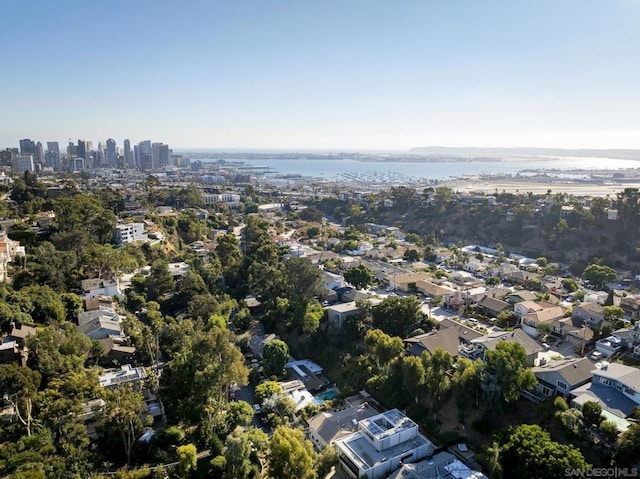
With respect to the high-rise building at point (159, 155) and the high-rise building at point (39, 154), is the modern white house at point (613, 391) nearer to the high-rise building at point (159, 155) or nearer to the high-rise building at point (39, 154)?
the high-rise building at point (39, 154)

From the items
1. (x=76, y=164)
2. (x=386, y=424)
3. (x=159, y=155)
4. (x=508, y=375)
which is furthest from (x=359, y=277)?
(x=159, y=155)

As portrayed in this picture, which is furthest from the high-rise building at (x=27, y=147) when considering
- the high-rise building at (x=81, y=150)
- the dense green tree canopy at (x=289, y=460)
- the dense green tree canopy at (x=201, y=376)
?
the dense green tree canopy at (x=289, y=460)

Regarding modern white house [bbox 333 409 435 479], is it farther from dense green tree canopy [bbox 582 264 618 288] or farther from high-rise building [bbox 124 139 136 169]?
high-rise building [bbox 124 139 136 169]

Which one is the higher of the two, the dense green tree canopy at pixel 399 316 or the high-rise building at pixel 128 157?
the high-rise building at pixel 128 157

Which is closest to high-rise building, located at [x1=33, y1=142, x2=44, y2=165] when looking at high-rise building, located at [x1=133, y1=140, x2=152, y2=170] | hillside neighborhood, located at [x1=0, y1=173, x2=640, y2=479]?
high-rise building, located at [x1=133, y1=140, x2=152, y2=170]

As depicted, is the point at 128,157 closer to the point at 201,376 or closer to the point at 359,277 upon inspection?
the point at 359,277

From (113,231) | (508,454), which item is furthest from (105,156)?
(508,454)
